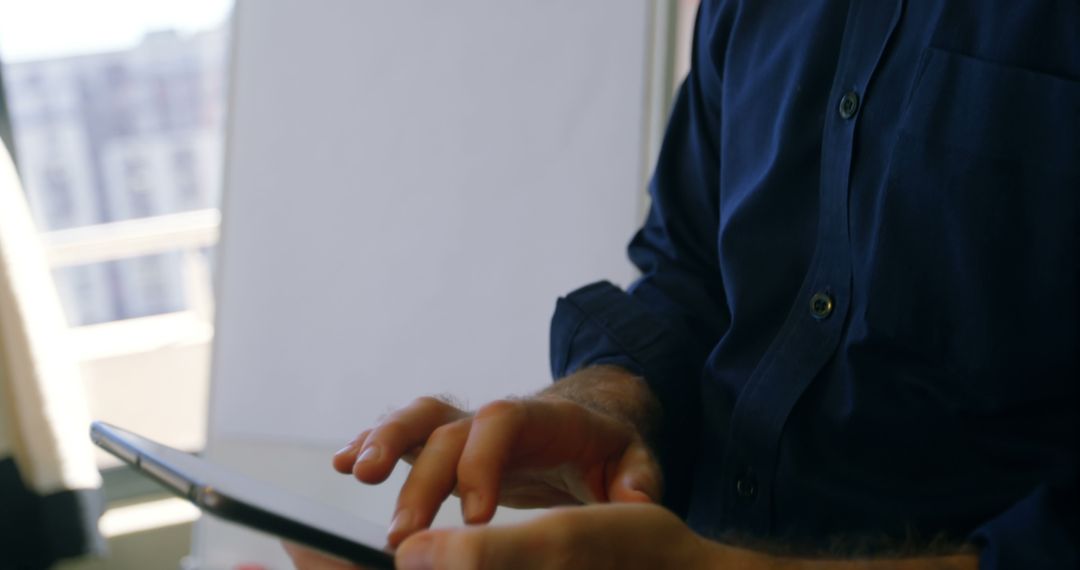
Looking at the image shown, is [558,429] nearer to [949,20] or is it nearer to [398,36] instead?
[949,20]

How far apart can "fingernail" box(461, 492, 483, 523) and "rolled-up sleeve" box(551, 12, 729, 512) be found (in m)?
0.29

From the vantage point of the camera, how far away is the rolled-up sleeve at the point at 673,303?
0.91m

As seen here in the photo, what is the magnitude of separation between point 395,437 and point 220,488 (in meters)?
0.19

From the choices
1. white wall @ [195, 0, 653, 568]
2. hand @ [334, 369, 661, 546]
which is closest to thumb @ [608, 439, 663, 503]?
hand @ [334, 369, 661, 546]

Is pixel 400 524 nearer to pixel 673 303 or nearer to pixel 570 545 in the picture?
pixel 570 545

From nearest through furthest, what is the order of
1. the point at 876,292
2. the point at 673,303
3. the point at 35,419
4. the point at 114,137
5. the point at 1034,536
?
the point at 1034,536, the point at 876,292, the point at 673,303, the point at 35,419, the point at 114,137

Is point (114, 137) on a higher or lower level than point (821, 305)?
lower

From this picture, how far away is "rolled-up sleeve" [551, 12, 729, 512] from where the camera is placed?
2.98ft

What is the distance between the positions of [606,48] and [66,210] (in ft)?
5.22

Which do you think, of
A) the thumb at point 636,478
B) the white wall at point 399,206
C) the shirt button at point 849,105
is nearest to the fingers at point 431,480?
the thumb at point 636,478

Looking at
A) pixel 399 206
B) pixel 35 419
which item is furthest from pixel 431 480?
pixel 35 419

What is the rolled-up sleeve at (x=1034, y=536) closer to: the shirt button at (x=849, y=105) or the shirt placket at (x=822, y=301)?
the shirt placket at (x=822, y=301)

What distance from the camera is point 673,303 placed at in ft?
3.10

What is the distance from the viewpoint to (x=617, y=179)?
1820 millimetres
